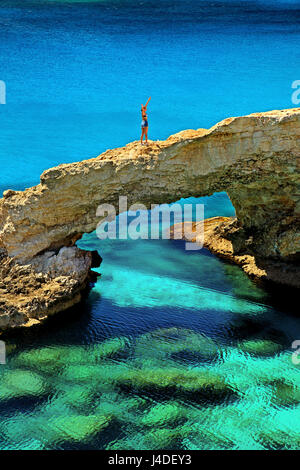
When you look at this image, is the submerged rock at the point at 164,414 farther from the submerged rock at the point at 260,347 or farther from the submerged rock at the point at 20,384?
the submerged rock at the point at 260,347

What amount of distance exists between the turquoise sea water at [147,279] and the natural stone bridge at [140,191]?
0.87m

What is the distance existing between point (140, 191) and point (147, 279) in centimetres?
295

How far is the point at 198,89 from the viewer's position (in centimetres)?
2814

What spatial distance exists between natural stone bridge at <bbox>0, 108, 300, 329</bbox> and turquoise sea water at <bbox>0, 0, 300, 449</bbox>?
87 centimetres

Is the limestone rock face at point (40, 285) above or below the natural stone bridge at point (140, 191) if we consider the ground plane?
below

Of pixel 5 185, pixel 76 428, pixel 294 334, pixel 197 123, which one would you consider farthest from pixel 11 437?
pixel 197 123

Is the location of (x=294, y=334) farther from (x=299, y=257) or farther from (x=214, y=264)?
(x=214, y=264)

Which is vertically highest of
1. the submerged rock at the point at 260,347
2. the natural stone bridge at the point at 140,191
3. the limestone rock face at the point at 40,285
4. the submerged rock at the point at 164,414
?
the natural stone bridge at the point at 140,191

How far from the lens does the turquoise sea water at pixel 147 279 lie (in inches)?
432

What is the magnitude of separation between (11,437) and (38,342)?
2.84 m

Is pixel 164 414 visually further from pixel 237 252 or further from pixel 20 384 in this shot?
pixel 237 252

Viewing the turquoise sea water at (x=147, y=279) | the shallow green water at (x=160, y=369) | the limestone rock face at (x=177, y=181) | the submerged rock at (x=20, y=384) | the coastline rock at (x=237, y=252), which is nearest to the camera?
the shallow green water at (x=160, y=369)

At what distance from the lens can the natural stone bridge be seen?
42.1ft

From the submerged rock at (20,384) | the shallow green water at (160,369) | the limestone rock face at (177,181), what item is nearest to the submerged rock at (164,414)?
the shallow green water at (160,369)
